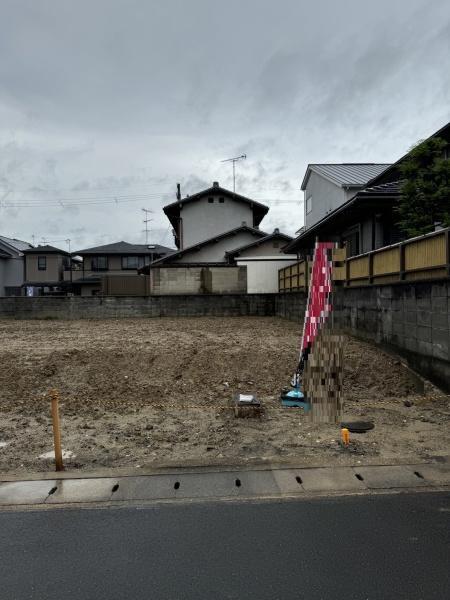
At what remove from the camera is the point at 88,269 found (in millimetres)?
40281

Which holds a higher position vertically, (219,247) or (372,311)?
(219,247)

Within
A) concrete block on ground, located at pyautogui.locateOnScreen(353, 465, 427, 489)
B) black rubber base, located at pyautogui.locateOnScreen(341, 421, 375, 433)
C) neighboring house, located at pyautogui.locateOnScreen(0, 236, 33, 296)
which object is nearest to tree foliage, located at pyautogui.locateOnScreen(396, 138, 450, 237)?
black rubber base, located at pyautogui.locateOnScreen(341, 421, 375, 433)

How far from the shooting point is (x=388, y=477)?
3809 millimetres

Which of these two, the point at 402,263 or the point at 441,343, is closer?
the point at 441,343

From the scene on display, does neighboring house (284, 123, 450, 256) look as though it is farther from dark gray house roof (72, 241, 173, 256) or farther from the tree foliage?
dark gray house roof (72, 241, 173, 256)

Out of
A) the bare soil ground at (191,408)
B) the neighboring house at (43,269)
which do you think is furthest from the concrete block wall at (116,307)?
the neighboring house at (43,269)

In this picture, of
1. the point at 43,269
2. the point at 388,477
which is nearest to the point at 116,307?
the point at 388,477

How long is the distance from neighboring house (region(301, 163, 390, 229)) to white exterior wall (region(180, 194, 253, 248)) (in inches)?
261

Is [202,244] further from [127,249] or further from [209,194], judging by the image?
[127,249]

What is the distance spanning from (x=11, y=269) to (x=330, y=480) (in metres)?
41.3

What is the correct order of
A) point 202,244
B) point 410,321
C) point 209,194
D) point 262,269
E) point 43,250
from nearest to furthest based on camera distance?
1. point 410,321
2. point 262,269
3. point 202,244
4. point 209,194
5. point 43,250

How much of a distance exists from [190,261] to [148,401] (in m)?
21.0

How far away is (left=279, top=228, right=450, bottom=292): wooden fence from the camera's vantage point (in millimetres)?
6535

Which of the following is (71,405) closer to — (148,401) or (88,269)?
(148,401)
